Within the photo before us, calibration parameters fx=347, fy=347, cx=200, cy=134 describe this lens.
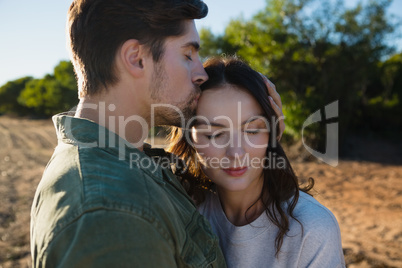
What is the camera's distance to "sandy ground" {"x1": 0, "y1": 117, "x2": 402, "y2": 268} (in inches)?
172

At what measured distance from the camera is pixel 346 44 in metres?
10.0

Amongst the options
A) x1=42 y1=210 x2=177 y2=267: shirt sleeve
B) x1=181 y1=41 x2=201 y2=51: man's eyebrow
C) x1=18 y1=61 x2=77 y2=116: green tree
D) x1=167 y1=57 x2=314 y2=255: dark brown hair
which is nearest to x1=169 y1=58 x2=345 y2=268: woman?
x1=167 y1=57 x2=314 y2=255: dark brown hair

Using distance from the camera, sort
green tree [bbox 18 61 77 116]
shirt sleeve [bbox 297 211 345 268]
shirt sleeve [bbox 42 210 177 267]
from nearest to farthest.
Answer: shirt sleeve [bbox 42 210 177 267] < shirt sleeve [bbox 297 211 345 268] < green tree [bbox 18 61 77 116]

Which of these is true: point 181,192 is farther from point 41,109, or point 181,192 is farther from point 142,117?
point 41,109

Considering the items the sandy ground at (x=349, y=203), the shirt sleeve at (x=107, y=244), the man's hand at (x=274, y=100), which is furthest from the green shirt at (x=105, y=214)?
the sandy ground at (x=349, y=203)

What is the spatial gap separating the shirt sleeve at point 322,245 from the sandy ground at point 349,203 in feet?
2.37

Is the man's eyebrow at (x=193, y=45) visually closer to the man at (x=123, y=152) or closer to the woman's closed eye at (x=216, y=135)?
the man at (x=123, y=152)

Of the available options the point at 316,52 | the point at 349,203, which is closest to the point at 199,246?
the point at 349,203

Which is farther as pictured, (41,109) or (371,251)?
(41,109)

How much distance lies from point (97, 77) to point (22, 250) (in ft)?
13.0

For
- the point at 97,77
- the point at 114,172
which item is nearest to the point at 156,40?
the point at 97,77

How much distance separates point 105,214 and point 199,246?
0.49 m

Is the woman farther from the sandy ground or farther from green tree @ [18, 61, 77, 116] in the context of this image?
green tree @ [18, 61, 77, 116]

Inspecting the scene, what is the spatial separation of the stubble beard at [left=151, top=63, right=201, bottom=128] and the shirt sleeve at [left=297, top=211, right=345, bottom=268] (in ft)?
2.86
